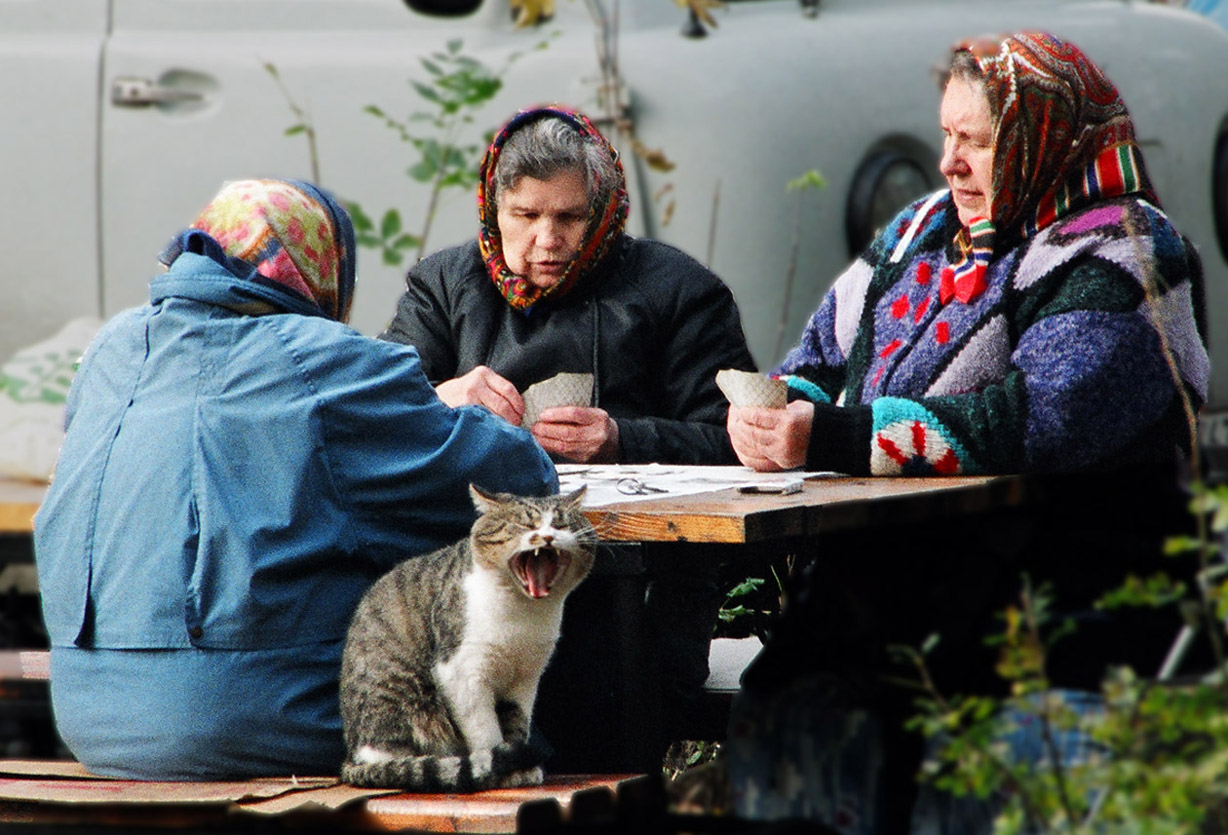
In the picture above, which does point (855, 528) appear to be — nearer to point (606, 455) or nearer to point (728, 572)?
point (606, 455)

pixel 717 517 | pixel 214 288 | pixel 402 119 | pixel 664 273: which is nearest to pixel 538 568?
pixel 717 517

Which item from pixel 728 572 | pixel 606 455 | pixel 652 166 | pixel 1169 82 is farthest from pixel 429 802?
pixel 1169 82

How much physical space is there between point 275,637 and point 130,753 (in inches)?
11.4

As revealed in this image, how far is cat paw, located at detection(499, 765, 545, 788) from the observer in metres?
2.57

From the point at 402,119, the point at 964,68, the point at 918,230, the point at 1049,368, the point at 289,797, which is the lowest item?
the point at 289,797

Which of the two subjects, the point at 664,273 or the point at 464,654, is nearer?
the point at 464,654

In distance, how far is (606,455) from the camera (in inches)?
139

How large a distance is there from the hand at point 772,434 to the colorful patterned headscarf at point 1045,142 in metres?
0.44

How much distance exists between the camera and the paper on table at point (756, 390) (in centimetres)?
321

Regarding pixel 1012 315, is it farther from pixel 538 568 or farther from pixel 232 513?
pixel 232 513

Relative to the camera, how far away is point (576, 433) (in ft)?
11.4

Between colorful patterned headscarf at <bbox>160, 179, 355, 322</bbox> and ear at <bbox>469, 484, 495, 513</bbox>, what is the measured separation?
479 mm

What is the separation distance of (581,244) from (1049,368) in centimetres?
106

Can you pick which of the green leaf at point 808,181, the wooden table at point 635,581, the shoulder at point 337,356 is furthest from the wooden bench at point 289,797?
the green leaf at point 808,181
